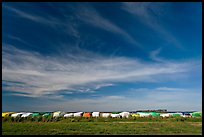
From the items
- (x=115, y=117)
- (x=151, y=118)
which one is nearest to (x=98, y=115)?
(x=115, y=117)

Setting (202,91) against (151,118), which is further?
(151,118)

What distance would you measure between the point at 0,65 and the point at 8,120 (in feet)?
54.2

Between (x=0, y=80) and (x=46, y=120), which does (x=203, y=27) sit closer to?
(x=0, y=80)

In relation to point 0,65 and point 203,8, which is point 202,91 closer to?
point 203,8

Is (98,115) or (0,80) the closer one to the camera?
(0,80)

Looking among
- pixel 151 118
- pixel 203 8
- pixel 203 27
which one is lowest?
pixel 151 118

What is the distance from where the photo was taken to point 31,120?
787 inches

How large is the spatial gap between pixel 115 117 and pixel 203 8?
61.5 feet

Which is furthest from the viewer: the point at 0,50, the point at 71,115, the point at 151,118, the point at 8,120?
the point at 71,115

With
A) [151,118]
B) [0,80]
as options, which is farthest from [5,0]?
[151,118]

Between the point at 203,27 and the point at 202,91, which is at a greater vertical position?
the point at 203,27

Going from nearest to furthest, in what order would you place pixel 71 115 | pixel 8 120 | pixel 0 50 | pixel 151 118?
pixel 0 50 < pixel 8 120 < pixel 151 118 < pixel 71 115

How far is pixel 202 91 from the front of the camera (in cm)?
463

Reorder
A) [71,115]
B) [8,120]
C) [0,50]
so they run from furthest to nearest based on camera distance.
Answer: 1. [71,115]
2. [8,120]
3. [0,50]
